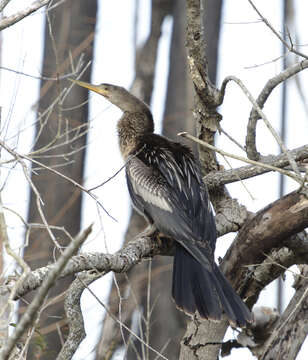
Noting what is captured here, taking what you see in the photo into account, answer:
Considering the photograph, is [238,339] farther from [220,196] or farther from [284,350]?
[220,196]

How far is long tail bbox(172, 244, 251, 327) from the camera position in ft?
11.8

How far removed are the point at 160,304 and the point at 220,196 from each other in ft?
18.2

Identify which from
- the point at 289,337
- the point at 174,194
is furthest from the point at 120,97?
the point at 289,337

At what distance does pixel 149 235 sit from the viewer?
13.4ft

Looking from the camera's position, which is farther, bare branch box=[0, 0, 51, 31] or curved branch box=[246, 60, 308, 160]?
curved branch box=[246, 60, 308, 160]

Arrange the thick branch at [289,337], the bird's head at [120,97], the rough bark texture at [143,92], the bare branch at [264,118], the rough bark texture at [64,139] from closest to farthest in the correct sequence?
the bare branch at [264,118] → the thick branch at [289,337] → the bird's head at [120,97] → the rough bark texture at [64,139] → the rough bark texture at [143,92]

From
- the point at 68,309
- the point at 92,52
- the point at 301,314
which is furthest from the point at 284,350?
the point at 92,52

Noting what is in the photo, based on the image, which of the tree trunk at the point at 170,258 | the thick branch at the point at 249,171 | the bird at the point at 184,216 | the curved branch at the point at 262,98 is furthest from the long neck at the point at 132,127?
the tree trunk at the point at 170,258

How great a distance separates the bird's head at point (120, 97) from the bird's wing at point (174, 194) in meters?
0.66

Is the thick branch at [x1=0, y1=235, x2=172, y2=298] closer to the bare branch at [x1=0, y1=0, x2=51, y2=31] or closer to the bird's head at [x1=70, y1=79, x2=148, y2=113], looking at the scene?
the bare branch at [x1=0, y1=0, x2=51, y2=31]

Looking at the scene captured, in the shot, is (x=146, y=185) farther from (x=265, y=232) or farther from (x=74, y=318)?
(x=74, y=318)

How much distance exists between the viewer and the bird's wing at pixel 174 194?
394cm

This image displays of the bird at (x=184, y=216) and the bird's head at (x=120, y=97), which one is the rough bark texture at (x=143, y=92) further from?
the bird at (x=184, y=216)

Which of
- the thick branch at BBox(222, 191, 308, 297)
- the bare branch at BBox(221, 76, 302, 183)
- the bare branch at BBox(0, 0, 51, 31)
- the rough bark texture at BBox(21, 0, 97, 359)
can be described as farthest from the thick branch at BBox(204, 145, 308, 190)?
the rough bark texture at BBox(21, 0, 97, 359)
